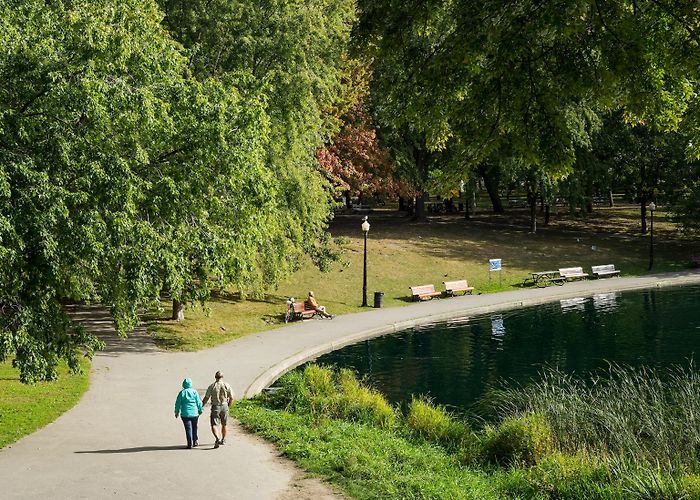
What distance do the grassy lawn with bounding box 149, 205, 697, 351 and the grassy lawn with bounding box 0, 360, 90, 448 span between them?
542 cm

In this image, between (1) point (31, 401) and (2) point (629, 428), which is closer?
(2) point (629, 428)

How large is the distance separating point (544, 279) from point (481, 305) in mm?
8429

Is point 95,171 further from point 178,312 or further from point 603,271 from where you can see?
point 603,271

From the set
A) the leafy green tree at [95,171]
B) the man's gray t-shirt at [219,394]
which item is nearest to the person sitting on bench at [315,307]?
the leafy green tree at [95,171]

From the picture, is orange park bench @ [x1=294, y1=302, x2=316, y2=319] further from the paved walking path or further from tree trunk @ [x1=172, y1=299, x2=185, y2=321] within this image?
tree trunk @ [x1=172, y1=299, x2=185, y2=321]

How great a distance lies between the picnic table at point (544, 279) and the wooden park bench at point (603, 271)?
2.19m

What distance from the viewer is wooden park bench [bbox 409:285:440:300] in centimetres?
3725

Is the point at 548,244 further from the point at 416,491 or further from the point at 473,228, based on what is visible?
the point at 416,491

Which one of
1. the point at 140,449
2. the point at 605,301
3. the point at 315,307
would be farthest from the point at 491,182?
the point at 140,449

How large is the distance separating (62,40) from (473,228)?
4241 cm

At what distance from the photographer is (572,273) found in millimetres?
43031

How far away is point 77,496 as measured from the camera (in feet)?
38.0

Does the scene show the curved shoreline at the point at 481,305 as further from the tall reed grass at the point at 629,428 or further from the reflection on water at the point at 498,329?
the tall reed grass at the point at 629,428

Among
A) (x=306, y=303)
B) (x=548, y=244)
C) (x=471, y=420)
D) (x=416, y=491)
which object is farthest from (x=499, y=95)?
(x=548, y=244)
